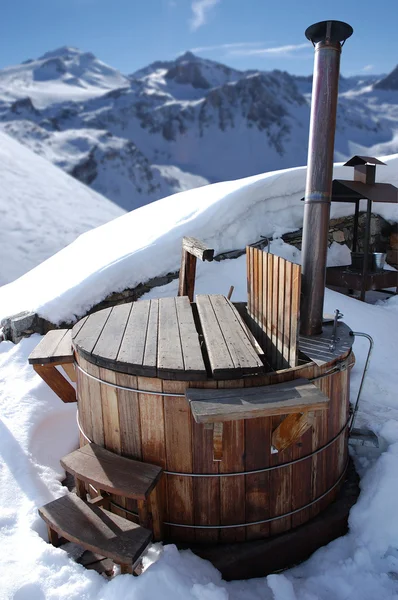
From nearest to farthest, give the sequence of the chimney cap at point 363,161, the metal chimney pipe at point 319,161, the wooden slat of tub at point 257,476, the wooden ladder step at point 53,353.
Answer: the wooden slat of tub at point 257,476 < the metal chimney pipe at point 319,161 < the wooden ladder step at point 53,353 < the chimney cap at point 363,161

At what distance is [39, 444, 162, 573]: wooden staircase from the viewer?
2.51m

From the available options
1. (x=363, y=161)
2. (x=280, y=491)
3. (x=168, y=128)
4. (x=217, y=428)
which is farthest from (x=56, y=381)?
(x=168, y=128)

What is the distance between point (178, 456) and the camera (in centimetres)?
275

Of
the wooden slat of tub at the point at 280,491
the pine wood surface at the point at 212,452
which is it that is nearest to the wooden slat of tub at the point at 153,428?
the pine wood surface at the point at 212,452

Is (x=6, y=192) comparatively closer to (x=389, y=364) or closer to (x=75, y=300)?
(x=75, y=300)

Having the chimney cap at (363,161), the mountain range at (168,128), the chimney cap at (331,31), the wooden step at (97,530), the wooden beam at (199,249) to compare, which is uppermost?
the mountain range at (168,128)

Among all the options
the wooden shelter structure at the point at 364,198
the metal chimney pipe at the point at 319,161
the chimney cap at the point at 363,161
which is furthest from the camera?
the chimney cap at the point at 363,161

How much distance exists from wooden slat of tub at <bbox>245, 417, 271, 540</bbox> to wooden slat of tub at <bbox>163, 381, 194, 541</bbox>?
369 millimetres

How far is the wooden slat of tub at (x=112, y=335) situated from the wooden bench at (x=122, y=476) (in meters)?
0.64

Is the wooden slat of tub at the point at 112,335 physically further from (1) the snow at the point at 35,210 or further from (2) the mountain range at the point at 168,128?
(2) the mountain range at the point at 168,128

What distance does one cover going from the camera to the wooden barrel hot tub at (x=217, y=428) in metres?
2.62

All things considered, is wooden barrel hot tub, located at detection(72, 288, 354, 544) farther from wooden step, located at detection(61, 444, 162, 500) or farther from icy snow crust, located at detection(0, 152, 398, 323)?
icy snow crust, located at detection(0, 152, 398, 323)

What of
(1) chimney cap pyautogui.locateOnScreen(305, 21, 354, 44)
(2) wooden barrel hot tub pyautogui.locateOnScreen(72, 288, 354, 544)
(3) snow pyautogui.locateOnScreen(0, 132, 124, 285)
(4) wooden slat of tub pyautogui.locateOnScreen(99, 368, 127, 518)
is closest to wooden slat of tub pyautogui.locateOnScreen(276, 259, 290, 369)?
(2) wooden barrel hot tub pyautogui.locateOnScreen(72, 288, 354, 544)

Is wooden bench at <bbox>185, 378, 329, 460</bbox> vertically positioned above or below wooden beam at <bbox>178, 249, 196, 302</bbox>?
below
